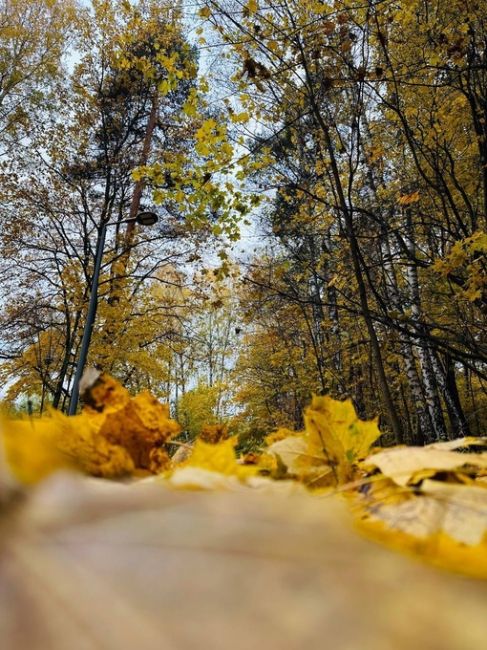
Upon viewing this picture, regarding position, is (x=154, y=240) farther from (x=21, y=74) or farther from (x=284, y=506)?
(x=284, y=506)

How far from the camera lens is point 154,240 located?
11.3m

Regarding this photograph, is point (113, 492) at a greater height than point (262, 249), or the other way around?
point (262, 249)

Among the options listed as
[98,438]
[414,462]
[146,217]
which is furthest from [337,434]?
[146,217]

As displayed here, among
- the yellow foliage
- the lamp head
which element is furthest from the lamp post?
the yellow foliage

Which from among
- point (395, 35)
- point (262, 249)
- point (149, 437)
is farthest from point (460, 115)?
point (262, 249)

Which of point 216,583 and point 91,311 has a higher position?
point 91,311

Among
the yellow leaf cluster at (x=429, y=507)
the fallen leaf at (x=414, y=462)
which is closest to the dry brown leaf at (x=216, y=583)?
the yellow leaf cluster at (x=429, y=507)

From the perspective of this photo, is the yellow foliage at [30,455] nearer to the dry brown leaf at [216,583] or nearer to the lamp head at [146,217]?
the dry brown leaf at [216,583]

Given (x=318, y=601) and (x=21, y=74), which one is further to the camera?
(x=21, y=74)

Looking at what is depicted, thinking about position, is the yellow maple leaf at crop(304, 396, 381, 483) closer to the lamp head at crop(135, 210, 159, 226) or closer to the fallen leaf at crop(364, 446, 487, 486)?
the fallen leaf at crop(364, 446, 487, 486)

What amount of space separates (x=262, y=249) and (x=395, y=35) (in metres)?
6.14

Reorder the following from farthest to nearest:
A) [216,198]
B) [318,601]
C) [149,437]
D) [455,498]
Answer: [216,198]
[149,437]
[455,498]
[318,601]

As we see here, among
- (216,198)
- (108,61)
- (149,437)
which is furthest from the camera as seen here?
(108,61)

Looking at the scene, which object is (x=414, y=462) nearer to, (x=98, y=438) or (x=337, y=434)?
(x=337, y=434)
